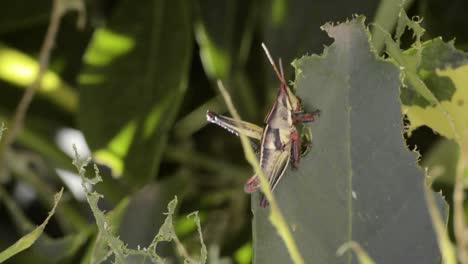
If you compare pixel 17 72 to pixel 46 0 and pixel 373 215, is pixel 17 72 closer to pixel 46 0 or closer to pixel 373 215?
pixel 46 0

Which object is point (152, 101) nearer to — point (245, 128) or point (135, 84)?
point (135, 84)

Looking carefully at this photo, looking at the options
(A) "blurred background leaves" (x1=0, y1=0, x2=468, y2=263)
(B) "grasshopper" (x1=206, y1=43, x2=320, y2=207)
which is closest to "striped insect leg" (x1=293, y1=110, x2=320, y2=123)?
(B) "grasshopper" (x1=206, y1=43, x2=320, y2=207)

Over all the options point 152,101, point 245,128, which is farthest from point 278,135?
point 152,101

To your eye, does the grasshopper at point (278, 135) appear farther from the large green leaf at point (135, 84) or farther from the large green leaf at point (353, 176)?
the large green leaf at point (135, 84)

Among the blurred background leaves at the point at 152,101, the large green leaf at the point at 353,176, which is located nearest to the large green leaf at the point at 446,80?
the large green leaf at the point at 353,176

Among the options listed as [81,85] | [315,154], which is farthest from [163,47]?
[315,154]

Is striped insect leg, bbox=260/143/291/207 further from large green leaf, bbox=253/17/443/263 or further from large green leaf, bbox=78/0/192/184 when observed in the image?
large green leaf, bbox=78/0/192/184

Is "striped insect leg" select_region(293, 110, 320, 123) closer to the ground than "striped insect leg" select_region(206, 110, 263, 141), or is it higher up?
closer to the ground

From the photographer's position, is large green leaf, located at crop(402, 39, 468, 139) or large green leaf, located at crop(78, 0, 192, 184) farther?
large green leaf, located at crop(78, 0, 192, 184)
